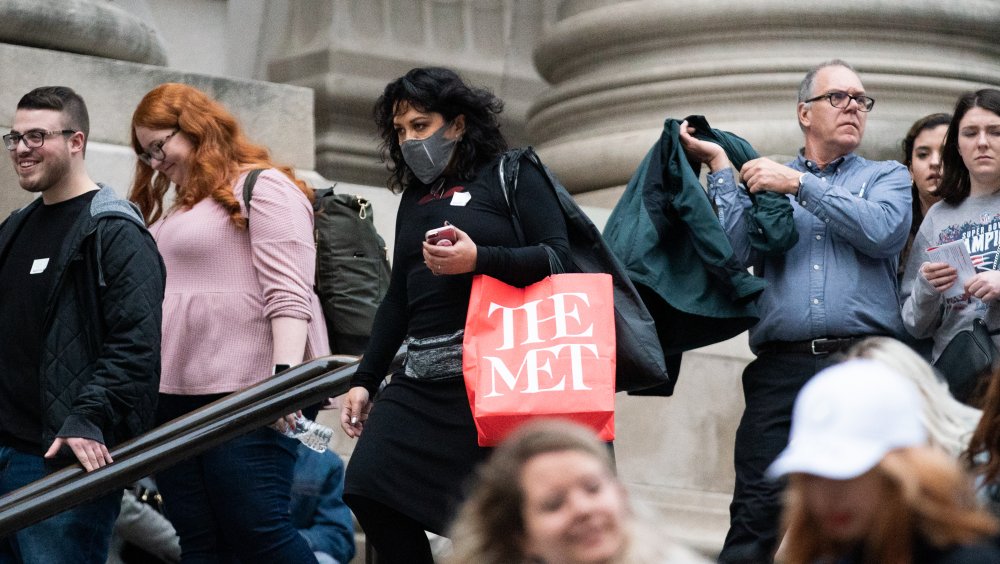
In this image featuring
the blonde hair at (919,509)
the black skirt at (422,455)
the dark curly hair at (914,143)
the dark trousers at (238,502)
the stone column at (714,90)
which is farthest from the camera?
the stone column at (714,90)

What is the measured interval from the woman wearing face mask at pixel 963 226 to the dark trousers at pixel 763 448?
1.12 ft

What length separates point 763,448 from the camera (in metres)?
5.38

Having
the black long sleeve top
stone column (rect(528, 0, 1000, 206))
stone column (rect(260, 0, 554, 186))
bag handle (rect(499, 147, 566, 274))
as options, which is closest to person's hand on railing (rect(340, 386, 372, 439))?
the black long sleeve top

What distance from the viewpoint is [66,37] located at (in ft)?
25.1

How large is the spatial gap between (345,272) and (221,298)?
549 mm

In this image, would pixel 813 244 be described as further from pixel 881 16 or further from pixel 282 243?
pixel 881 16

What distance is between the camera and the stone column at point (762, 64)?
8117mm

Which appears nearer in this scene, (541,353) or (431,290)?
(541,353)

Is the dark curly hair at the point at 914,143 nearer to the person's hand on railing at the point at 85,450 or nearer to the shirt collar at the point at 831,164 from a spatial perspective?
the shirt collar at the point at 831,164

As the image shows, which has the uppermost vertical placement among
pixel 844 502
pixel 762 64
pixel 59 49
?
pixel 762 64

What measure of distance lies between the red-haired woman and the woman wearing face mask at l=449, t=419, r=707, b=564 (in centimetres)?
234

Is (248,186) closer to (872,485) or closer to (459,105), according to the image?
(459,105)

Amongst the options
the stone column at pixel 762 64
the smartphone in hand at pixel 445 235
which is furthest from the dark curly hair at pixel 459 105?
the stone column at pixel 762 64

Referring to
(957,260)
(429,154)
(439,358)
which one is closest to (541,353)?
(439,358)
